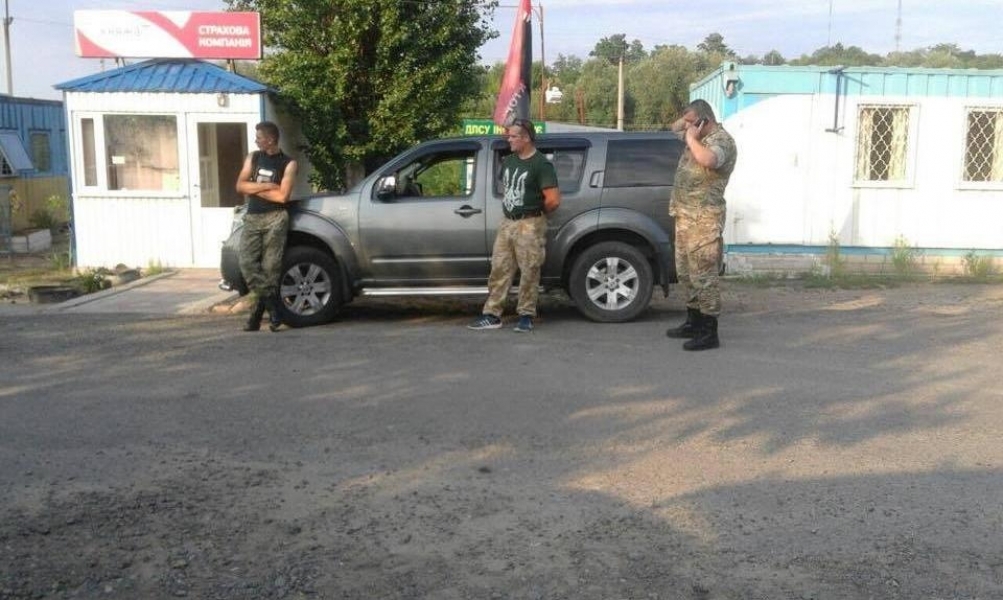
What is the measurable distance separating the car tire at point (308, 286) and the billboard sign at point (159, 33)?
220 inches

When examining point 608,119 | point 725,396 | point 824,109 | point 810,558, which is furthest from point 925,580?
point 608,119

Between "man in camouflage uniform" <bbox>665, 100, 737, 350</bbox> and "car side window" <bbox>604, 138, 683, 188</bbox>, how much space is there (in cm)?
97

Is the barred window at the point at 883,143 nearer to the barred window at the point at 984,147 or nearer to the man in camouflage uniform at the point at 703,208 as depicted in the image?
the barred window at the point at 984,147

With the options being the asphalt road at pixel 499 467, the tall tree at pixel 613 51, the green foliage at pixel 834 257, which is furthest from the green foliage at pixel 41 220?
the tall tree at pixel 613 51

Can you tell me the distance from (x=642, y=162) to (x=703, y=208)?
1402 mm

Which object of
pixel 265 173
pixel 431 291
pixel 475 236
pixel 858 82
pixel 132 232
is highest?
pixel 858 82

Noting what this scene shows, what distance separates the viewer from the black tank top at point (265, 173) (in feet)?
28.1

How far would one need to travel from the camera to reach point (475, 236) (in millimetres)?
9023

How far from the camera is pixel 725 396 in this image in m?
6.43

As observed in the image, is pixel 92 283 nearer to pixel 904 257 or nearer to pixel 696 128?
pixel 696 128

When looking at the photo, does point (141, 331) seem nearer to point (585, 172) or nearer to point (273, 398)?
point (273, 398)

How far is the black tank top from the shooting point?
337 inches

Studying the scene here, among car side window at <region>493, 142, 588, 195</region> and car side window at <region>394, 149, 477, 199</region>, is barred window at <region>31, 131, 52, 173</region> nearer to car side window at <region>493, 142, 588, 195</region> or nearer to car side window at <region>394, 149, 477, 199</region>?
car side window at <region>394, 149, 477, 199</region>

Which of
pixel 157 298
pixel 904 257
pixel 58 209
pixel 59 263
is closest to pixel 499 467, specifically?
pixel 157 298
